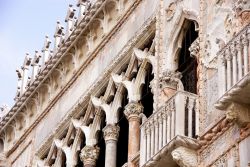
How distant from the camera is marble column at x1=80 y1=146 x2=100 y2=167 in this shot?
1820 cm

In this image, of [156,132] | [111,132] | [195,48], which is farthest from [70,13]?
[156,132]

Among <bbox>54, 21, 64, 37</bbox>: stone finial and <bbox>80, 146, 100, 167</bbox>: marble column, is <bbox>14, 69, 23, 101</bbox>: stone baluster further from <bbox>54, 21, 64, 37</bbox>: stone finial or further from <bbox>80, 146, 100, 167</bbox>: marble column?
<bbox>80, 146, 100, 167</bbox>: marble column

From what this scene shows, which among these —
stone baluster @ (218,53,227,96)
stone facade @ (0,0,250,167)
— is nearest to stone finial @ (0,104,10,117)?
stone facade @ (0,0,250,167)

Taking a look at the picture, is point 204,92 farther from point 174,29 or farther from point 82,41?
point 82,41

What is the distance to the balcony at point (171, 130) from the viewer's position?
46.0 ft

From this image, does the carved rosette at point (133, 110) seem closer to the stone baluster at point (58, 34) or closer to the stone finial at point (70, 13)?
the stone finial at point (70, 13)

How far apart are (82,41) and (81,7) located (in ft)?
4.61

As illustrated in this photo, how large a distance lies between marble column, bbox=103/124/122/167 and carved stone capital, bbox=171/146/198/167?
3485 millimetres

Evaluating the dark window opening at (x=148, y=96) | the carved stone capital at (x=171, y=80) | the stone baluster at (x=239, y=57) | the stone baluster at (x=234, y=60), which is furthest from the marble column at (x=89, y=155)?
the stone baluster at (x=239, y=57)

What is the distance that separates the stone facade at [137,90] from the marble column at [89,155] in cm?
2

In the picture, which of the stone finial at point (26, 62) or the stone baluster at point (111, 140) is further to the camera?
the stone finial at point (26, 62)

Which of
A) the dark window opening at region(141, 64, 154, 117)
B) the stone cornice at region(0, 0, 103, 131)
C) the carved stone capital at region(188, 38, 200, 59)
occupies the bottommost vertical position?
the carved stone capital at region(188, 38, 200, 59)

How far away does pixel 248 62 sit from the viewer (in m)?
12.6

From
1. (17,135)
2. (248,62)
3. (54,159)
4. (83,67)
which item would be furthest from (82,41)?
(248,62)
